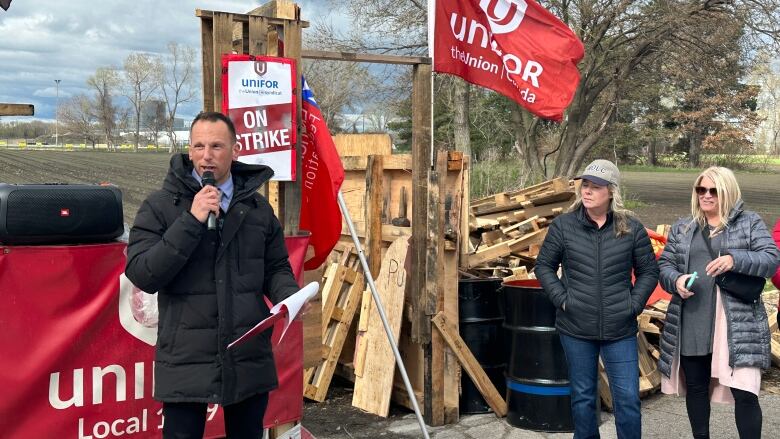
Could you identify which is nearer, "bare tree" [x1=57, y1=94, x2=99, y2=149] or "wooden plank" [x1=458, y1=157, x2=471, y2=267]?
"wooden plank" [x1=458, y1=157, x2=471, y2=267]

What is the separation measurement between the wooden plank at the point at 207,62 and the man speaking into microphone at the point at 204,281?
63.2 inches

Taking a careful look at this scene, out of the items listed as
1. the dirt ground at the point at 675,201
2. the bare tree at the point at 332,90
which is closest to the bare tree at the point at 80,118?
the bare tree at the point at 332,90

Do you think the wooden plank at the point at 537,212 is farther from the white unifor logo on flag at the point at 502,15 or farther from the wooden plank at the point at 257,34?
the wooden plank at the point at 257,34

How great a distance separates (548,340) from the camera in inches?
221

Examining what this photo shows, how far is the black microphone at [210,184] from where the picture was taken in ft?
9.41

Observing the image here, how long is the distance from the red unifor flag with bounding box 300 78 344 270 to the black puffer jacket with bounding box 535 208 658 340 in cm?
149

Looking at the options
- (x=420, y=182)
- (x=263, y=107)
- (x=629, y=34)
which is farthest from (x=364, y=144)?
(x=629, y=34)

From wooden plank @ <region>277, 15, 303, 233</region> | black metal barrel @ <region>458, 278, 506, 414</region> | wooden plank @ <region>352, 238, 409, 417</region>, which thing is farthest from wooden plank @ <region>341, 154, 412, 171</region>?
wooden plank @ <region>277, 15, 303, 233</region>

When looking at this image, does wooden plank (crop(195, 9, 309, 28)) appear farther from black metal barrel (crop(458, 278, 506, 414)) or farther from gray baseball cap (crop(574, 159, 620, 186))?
black metal barrel (crop(458, 278, 506, 414))

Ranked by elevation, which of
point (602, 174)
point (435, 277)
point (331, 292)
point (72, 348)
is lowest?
point (331, 292)

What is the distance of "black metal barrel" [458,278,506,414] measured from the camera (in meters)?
6.11

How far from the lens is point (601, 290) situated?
4441mm

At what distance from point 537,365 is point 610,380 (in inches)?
43.9

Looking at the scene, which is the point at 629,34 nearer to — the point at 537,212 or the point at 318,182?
the point at 537,212
